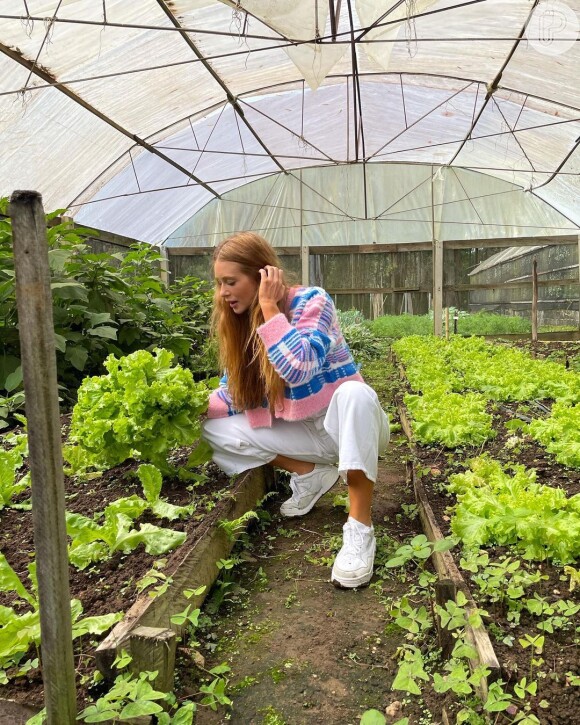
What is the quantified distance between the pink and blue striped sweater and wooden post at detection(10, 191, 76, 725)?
5.01 ft

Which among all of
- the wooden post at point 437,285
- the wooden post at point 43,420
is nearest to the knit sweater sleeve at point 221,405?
the wooden post at point 43,420

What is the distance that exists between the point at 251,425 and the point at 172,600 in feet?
3.90

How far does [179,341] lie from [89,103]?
4.34 metres

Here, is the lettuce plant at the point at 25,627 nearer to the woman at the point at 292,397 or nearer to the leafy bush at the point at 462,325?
the woman at the point at 292,397

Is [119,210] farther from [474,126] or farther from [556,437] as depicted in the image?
[556,437]

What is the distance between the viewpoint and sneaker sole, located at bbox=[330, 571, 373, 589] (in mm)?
2438

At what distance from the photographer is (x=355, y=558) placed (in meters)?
2.48

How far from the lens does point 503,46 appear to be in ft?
24.8

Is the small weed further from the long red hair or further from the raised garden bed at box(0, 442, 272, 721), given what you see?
the long red hair

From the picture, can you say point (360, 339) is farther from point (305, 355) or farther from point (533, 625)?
point (533, 625)

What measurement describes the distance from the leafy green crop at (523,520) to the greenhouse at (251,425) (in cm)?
1

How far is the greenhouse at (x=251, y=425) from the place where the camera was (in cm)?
163

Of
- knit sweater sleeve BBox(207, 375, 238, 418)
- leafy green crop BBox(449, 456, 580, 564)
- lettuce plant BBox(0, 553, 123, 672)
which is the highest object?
knit sweater sleeve BBox(207, 375, 238, 418)

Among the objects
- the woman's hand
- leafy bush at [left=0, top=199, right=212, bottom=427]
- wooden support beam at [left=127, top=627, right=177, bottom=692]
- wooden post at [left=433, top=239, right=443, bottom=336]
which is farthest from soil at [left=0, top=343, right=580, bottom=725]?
wooden post at [left=433, top=239, right=443, bottom=336]
